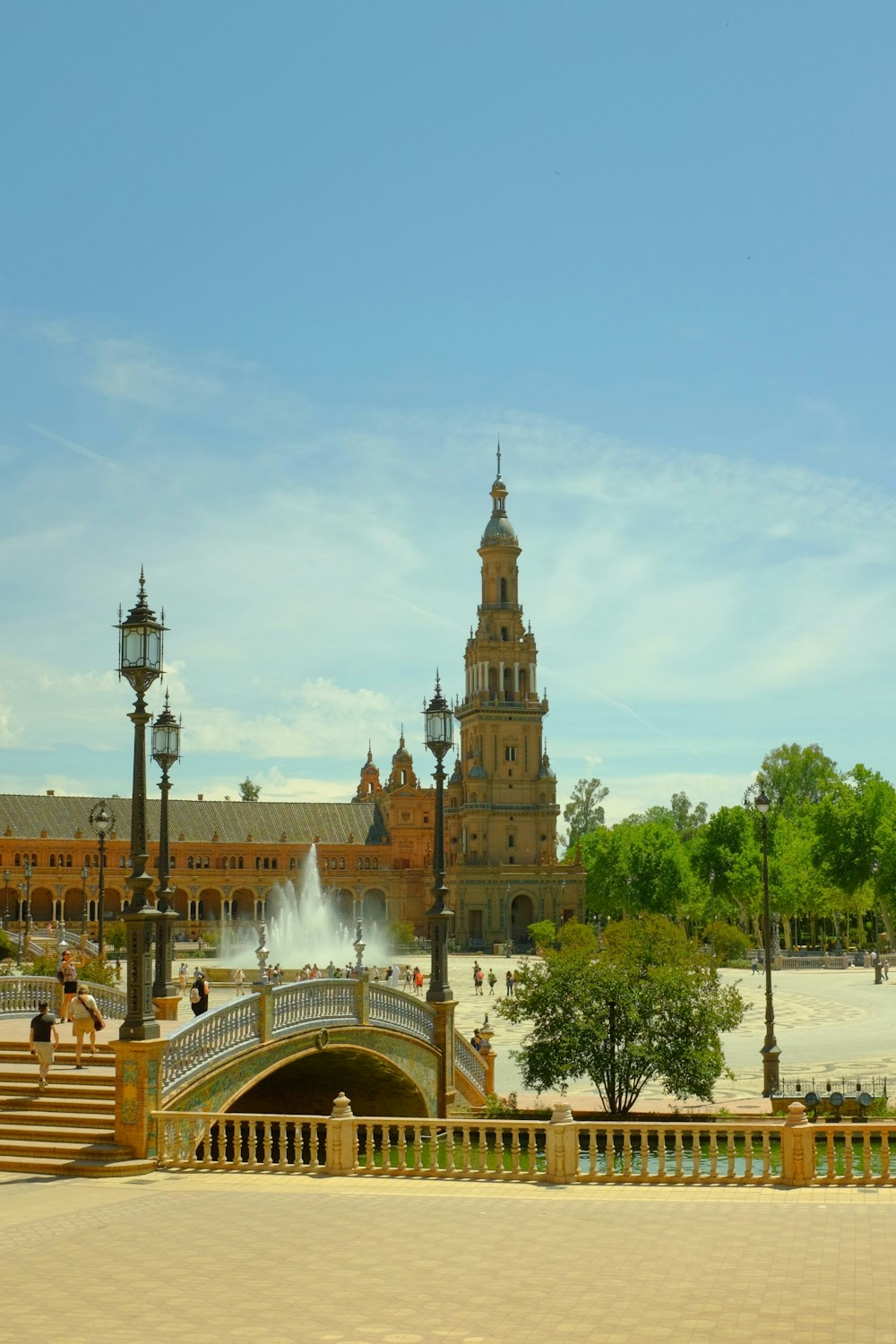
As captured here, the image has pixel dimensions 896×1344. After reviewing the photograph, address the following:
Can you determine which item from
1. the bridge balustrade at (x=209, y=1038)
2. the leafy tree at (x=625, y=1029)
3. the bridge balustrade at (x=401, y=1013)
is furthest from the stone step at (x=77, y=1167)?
the leafy tree at (x=625, y=1029)

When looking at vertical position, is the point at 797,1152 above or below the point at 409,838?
below

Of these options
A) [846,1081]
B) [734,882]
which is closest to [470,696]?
[734,882]

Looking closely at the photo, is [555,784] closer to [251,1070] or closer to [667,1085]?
[667,1085]

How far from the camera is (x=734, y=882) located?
101 meters

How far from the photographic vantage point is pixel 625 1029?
3469 centimetres

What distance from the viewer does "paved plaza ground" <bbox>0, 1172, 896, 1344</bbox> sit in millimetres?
11484

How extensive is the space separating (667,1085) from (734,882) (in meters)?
68.2

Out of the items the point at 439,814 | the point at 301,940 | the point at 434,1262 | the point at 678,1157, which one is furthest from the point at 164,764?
the point at 301,940

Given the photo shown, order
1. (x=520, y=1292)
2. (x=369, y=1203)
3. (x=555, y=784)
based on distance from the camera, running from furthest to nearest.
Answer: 1. (x=555, y=784)
2. (x=369, y=1203)
3. (x=520, y=1292)

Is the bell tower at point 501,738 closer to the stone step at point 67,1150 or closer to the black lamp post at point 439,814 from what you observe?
the black lamp post at point 439,814

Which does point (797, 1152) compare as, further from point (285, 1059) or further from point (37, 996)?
point (37, 996)

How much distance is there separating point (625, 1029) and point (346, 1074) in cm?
702

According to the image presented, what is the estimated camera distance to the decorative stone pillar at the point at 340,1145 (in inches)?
739

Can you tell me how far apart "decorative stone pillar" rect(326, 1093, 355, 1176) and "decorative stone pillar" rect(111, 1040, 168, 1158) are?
2.53 metres
